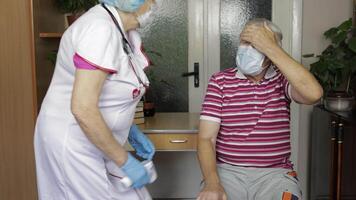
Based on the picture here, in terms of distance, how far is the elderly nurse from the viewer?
117 cm

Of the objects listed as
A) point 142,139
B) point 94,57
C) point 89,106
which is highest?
point 94,57

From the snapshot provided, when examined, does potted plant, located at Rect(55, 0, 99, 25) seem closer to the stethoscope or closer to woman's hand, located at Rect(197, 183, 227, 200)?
the stethoscope

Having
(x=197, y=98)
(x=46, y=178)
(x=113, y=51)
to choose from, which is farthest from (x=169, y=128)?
(x=113, y=51)

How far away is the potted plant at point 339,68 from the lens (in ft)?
7.90

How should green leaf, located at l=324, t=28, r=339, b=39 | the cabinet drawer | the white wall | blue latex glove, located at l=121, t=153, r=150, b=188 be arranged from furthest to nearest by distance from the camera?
the white wall → green leaf, located at l=324, t=28, r=339, b=39 → the cabinet drawer → blue latex glove, located at l=121, t=153, r=150, b=188

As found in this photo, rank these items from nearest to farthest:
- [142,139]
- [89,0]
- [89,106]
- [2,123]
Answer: [89,106] < [142,139] < [2,123] < [89,0]

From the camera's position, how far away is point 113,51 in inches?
47.1

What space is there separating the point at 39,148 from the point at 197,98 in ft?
5.73

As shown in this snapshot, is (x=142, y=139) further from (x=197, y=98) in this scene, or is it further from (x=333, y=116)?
(x=197, y=98)

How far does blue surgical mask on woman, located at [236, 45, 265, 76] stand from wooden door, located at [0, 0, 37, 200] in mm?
1166

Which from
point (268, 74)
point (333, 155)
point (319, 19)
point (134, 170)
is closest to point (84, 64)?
point (134, 170)

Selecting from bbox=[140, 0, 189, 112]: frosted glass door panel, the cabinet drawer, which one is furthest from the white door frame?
the cabinet drawer

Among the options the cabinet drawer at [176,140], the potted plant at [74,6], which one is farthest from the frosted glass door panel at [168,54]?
the cabinet drawer at [176,140]

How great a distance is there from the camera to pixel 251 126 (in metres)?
1.65
